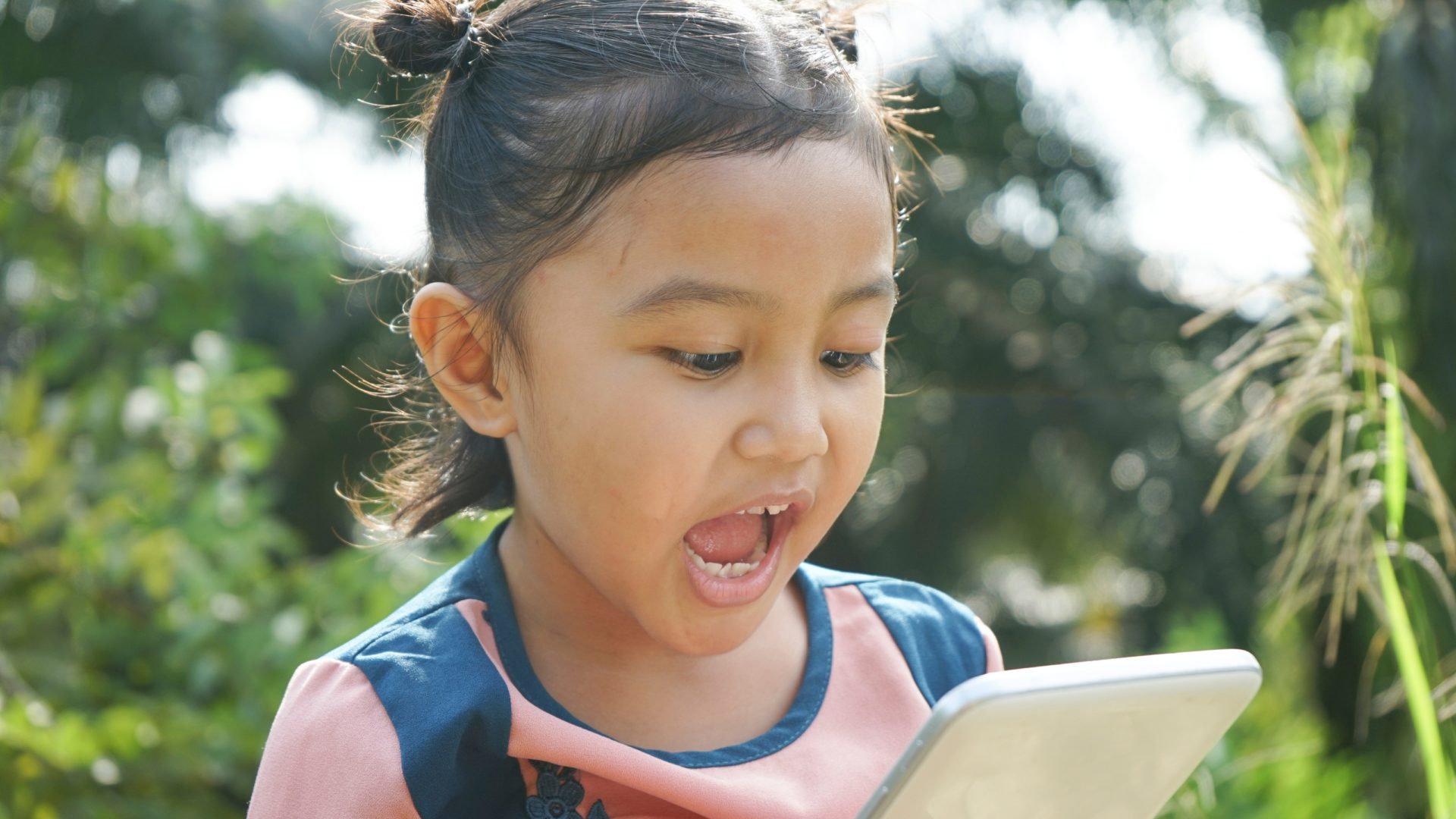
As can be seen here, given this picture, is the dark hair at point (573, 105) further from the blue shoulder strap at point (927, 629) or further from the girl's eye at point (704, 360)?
the blue shoulder strap at point (927, 629)

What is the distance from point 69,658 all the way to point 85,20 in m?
0.93

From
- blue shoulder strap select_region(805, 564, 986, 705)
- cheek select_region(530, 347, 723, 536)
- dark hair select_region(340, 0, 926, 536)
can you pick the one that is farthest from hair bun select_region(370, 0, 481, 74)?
blue shoulder strap select_region(805, 564, 986, 705)

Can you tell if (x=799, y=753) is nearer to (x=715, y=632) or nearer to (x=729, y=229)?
(x=715, y=632)

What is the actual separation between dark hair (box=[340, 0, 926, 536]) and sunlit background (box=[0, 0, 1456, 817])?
80 centimetres

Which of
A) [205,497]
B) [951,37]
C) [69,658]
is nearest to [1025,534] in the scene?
[951,37]

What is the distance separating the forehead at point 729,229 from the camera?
35.1 inches

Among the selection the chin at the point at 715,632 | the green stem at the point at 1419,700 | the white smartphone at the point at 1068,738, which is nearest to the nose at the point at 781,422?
the chin at the point at 715,632

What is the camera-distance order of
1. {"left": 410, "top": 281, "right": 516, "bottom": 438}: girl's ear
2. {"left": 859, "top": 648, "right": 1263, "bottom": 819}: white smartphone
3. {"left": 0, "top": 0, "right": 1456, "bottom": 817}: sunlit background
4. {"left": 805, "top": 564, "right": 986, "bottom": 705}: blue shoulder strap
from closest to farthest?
{"left": 859, "top": 648, "right": 1263, "bottom": 819}: white smartphone, {"left": 410, "top": 281, "right": 516, "bottom": 438}: girl's ear, {"left": 805, "top": 564, "right": 986, "bottom": 705}: blue shoulder strap, {"left": 0, "top": 0, "right": 1456, "bottom": 817}: sunlit background

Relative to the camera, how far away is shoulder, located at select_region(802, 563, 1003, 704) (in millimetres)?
1153

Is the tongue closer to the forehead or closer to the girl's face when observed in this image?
the girl's face

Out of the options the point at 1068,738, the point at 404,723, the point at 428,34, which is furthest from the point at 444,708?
the point at 428,34

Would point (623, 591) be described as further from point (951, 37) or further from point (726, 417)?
point (951, 37)

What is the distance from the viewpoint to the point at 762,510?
3.10 feet

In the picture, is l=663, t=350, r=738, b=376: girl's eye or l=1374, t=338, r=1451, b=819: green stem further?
l=1374, t=338, r=1451, b=819: green stem
